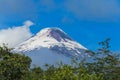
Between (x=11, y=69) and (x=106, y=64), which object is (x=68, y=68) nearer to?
(x=11, y=69)

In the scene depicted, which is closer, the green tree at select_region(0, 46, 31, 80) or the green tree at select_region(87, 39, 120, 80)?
the green tree at select_region(0, 46, 31, 80)

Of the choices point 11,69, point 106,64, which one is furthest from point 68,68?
point 106,64

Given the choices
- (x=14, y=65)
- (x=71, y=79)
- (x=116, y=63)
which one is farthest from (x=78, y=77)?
(x=116, y=63)

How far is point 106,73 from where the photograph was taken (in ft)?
292

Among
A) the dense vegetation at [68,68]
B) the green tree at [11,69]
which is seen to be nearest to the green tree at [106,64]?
the dense vegetation at [68,68]

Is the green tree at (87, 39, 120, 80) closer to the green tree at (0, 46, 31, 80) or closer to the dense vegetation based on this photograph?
the dense vegetation

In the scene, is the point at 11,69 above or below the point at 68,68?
above

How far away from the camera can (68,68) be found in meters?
56.5

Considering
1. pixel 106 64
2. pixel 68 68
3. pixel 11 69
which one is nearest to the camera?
pixel 68 68

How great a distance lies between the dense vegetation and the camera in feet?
186

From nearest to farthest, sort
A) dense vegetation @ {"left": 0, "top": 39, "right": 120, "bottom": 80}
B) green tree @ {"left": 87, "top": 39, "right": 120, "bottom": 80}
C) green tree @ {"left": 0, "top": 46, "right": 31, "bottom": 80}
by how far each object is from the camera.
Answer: dense vegetation @ {"left": 0, "top": 39, "right": 120, "bottom": 80} < green tree @ {"left": 0, "top": 46, "right": 31, "bottom": 80} < green tree @ {"left": 87, "top": 39, "right": 120, "bottom": 80}

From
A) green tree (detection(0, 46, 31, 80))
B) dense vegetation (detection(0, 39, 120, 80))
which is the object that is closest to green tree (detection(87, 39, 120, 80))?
dense vegetation (detection(0, 39, 120, 80))

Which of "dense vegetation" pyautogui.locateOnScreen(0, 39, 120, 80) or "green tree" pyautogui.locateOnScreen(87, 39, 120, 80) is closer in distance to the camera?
"dense vegetation" pyautogui.locateOnScreen(0, 39, 120, 80)

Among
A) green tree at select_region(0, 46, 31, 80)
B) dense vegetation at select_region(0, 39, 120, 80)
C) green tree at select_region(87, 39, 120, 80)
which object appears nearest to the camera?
dense vegetation at select_region(0, 39, 120, 80)
